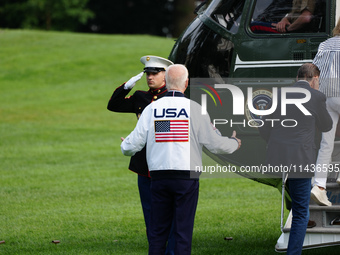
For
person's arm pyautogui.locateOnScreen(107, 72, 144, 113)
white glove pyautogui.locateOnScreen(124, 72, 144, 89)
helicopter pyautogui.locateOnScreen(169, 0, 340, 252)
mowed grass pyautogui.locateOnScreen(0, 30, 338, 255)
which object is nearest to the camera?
white glove pyautogui.locateOnScreen(124, 72, 144, 89)

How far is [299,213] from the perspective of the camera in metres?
5.59

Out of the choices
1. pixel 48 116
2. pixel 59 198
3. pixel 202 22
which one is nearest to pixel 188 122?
pixel 202 22

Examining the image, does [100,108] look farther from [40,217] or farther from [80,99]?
[40,217]

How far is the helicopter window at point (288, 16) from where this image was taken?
6.82m

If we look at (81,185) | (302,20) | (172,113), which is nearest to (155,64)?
(172,113)

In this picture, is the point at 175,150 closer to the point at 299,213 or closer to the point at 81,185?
the point at 299,213

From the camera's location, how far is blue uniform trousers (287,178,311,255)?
5566mm

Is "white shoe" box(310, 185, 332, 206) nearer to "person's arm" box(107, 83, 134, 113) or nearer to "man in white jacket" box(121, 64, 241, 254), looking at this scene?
"man in white jacket" box(121, 64, 241, 254)

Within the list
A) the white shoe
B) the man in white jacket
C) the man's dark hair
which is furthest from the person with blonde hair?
the man in white jacket

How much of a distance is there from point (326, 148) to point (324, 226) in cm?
68

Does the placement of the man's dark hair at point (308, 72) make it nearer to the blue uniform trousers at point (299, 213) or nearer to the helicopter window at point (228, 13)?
the blue uniform trousers at point (299, 213)

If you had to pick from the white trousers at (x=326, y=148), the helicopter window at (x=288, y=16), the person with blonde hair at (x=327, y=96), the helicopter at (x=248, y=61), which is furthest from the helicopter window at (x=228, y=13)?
the white trousers at (x=326, y=148)

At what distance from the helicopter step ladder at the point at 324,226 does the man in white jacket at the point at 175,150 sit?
1033mm

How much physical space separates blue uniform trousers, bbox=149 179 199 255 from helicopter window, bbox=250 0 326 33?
238 cm
